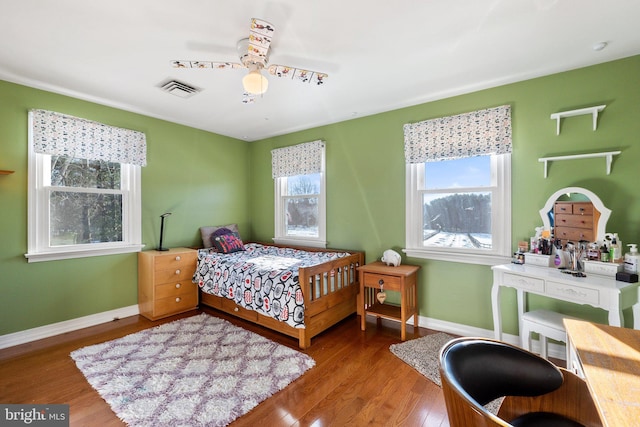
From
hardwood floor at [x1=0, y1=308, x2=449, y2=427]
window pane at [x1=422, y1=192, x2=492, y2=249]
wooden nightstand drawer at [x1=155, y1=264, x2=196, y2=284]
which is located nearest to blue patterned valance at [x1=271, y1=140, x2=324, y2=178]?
window pane at [x1=422, y1=192, x2=492, y2=249]

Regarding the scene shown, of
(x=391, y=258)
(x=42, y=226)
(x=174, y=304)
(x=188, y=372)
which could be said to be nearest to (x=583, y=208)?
(x=391, y=258)

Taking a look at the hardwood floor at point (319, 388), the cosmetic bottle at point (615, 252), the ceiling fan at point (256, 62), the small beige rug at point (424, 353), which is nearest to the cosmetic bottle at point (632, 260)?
the cosmetic bottle at point (615, 252)

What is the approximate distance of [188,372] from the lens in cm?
210

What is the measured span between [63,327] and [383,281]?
3.23 metres

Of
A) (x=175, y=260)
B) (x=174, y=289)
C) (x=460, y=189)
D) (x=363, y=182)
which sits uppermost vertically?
(x=363, y=182)

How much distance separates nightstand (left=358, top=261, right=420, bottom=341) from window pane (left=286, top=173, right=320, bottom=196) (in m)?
1.44

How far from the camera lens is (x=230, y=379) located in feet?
6.64

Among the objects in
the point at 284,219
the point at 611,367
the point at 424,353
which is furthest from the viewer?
the point at 284,219

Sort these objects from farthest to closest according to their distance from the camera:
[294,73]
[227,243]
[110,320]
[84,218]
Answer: [227,243]
[110,320]
[84,218]
[294,73]

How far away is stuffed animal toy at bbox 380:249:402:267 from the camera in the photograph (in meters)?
2.96

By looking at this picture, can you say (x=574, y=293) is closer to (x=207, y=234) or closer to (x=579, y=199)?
(x=579, y=199)

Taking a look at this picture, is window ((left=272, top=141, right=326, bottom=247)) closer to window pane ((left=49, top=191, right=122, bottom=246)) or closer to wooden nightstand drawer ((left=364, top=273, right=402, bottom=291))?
wooden nightstand drawer ((left=364, top=273, right=402, bottom=291))

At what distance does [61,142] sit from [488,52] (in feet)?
12.8

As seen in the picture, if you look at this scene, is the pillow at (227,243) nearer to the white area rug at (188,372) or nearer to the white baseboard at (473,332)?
the white area rug at (188,372)
